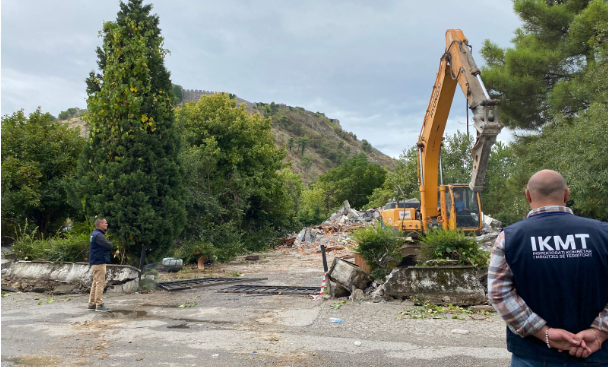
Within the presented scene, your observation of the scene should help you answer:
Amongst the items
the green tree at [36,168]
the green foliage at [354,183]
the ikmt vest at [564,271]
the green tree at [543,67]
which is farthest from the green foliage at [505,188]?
the ikmt vest at [564,271]

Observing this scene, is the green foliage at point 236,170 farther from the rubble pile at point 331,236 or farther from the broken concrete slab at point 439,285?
the broken concrete slab at point 439,285

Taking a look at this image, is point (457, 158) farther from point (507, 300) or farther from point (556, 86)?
point (507, 300)

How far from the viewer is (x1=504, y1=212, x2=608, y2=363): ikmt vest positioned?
8.45ft

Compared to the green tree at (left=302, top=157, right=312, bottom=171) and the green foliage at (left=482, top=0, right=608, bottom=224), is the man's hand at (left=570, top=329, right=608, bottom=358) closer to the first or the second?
the green foliage at (left=482, top=0, right=608, bottom=224)

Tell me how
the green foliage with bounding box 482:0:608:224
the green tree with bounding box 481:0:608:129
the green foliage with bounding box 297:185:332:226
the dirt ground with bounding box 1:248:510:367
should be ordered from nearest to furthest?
1. the dirt ground with bounding box 1:248:510:367
2. the green foliage with bounding box 482:0:608:224
3. the green tree with bounding box 481:0:608:129
4. the green foliage with bounding box 297:185:332:226

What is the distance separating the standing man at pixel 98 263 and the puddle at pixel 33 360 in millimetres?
3417

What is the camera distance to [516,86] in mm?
21469

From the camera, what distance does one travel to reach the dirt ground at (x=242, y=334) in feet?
18.0

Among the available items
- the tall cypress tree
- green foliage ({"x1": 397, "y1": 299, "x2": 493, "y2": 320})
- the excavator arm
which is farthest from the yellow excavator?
the tall cypress tree

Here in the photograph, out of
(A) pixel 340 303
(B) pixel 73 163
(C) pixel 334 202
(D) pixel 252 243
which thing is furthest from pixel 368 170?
(A) pixel 340 303

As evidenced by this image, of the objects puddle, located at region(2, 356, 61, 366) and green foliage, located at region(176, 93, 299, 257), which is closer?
puddle, located at region(2, 356, 61, 366)

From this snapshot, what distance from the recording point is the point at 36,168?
1560 centimetres

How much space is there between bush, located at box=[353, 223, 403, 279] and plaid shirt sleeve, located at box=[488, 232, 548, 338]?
22.7 ft

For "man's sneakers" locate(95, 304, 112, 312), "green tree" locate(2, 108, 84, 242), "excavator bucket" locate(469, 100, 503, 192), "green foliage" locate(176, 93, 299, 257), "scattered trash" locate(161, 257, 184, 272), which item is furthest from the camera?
"green foliage" locate(176, 93, 299, 257)
